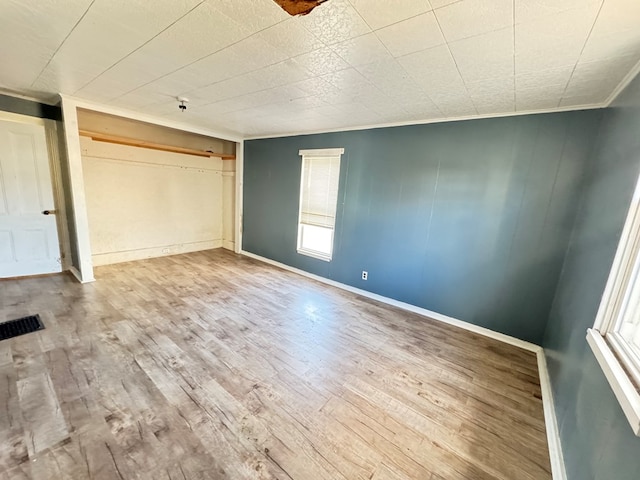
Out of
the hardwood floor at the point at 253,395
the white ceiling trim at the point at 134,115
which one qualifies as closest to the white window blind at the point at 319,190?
the hardwood floor at the point at 253,395

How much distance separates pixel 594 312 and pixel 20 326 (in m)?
4.76

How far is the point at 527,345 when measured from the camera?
8.88ft

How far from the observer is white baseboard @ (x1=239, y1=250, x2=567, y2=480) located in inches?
59.7

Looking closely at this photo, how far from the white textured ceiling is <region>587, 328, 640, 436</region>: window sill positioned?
1.61 meters

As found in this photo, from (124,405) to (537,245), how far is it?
3.83 m

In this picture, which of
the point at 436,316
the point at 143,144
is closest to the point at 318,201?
the point at 436,316

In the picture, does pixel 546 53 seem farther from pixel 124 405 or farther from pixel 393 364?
pixel 124 405

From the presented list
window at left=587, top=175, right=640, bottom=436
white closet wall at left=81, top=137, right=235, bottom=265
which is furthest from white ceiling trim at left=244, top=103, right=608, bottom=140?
white closet wall at left=81, top=137, right=235, bottom=265

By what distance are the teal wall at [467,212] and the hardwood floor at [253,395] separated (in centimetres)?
49

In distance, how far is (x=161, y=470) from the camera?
4.35 ft

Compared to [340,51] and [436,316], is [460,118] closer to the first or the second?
[340,51]

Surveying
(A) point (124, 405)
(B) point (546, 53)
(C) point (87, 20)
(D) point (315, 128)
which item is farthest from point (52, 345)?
(B) point (546, 53)

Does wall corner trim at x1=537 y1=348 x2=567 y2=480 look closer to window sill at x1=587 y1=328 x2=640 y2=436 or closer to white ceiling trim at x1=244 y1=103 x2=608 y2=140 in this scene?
window sill at x1=587 y1=328 x2=640 y2=436

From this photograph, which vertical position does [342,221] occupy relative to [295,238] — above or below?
above
